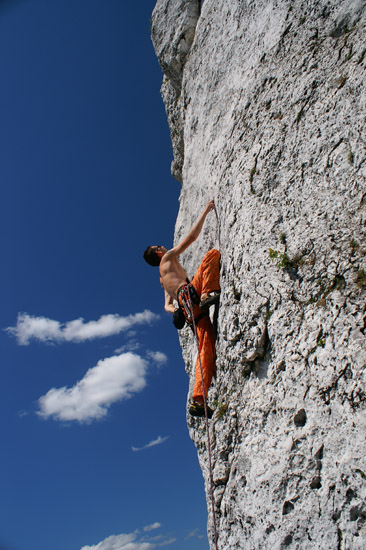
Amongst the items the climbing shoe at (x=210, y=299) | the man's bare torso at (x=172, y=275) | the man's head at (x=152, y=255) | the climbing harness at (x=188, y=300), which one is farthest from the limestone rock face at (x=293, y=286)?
the man's head at (x=152, y=255)

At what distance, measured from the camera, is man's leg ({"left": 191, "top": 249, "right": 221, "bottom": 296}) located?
5496 millimetres

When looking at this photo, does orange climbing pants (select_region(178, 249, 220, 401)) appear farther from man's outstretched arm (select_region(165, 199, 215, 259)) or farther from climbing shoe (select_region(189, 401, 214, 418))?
man's outstretched arm (select_region(165, 199, 215, 259))

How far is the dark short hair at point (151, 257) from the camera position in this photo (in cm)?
675

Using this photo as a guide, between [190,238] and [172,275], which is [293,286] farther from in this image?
[172,275]

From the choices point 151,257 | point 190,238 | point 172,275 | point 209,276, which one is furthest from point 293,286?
point 151,257

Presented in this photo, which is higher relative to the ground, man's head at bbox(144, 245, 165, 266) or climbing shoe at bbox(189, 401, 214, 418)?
man's head at bbox(144, 245, 165, 266)

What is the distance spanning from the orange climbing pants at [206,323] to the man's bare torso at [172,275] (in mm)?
307

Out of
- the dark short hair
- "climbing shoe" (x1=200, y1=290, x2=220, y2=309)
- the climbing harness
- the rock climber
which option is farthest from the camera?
the dark short hair

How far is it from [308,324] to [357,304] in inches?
19.7

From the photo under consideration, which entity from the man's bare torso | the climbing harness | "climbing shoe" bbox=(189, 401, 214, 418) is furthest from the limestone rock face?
the man's bare torso

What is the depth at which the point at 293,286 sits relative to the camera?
3.99 metres

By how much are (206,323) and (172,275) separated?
992mm

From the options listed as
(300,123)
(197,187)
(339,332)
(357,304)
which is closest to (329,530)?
(339,332)

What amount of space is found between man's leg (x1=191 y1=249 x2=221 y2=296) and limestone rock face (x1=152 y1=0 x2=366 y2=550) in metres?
0.26
